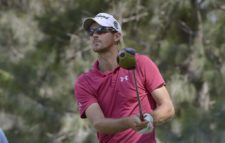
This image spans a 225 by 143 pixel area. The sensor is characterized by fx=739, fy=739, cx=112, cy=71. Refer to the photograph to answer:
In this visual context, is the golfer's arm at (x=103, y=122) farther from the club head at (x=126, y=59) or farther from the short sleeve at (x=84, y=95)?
the club head at (x=126, y=59)

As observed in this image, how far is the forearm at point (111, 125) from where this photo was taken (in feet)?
8.94

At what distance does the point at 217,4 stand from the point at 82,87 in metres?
4.26

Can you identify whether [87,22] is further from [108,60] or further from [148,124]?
[148,124]

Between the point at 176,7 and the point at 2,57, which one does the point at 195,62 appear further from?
the point at 2,57

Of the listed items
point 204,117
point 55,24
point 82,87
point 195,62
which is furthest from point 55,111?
point 82,87

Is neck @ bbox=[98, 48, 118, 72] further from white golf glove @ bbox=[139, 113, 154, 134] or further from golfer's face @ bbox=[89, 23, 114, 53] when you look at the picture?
white golf glove @ bbox=[139, 113, 154, 134]

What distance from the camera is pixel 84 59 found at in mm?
7559

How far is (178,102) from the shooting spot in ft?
22.8

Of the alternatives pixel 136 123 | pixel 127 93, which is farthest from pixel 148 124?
pixel 127 93

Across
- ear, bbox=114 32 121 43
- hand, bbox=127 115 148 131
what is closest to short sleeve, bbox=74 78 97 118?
ear, bbox=114 32 121 43

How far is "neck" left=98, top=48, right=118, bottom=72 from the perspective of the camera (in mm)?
3022

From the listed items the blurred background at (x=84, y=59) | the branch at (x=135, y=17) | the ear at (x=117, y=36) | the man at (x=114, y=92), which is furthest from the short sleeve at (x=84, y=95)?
the branch at (x=135, y=17)

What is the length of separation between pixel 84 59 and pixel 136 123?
4.96 metres

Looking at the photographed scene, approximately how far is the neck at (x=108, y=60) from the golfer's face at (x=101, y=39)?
2 centimetres
